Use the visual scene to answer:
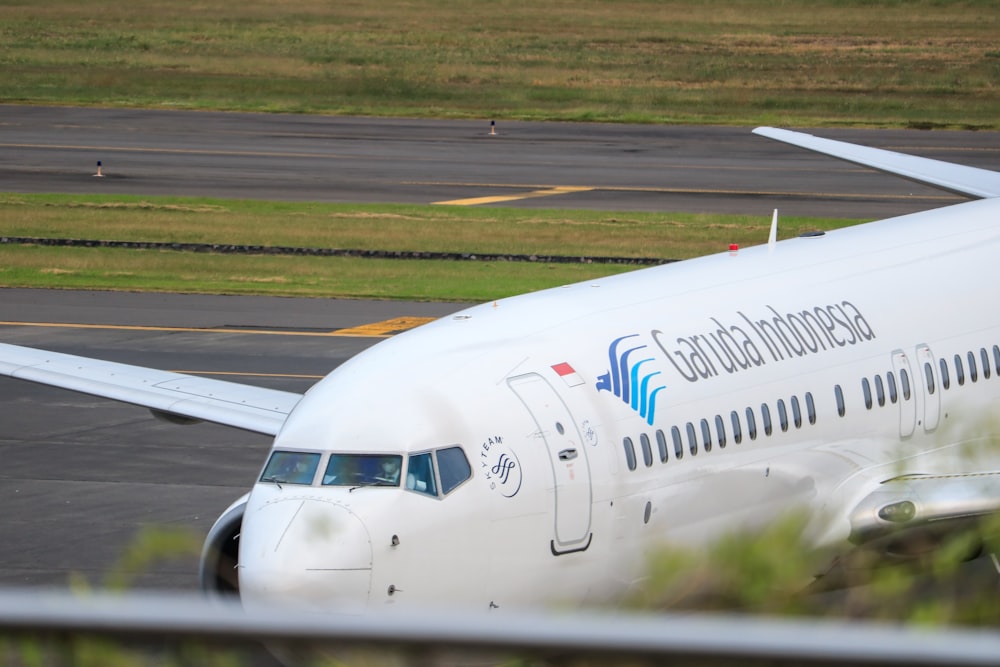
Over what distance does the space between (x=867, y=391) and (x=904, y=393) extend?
0.81m

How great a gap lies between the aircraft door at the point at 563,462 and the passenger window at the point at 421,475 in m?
1.12

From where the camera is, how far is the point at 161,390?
64.5ft

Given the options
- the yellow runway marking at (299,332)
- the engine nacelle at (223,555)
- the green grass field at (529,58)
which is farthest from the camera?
the green grass field at (529,58)

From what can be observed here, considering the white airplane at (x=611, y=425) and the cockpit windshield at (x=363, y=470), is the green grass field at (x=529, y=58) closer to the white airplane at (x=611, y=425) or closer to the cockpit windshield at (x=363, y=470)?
the white airplane at (x=611, y=425)

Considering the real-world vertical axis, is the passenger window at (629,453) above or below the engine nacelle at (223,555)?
above

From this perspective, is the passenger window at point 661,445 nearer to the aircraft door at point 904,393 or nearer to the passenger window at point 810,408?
the passenger window at point 810,408

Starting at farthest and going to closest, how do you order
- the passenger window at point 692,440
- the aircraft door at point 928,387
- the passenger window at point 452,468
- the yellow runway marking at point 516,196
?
the yellow runway marking at point 516,196, the aircraft door at point 928,387, the passenger window at point 692,440, the passenger window at point 452,468

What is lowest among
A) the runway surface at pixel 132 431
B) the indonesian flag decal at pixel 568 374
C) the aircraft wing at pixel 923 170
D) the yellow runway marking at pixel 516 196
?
the runway surface at pixel 132 431

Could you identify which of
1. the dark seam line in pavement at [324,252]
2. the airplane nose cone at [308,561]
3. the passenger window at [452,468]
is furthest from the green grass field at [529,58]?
the airplane nose cone at [308,561]

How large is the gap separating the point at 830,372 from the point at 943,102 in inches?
2588

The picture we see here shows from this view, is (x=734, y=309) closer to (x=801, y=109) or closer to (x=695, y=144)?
(x=695, y=144)

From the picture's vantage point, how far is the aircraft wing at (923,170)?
92.2ft

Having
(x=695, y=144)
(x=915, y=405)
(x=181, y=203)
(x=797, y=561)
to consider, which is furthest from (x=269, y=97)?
(x=797, y=561)

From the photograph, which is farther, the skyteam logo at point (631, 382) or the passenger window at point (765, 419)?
the passenger window at point (765, 419)
